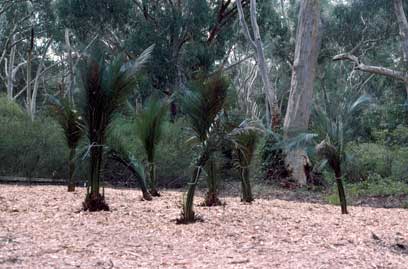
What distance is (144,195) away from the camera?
960 cm

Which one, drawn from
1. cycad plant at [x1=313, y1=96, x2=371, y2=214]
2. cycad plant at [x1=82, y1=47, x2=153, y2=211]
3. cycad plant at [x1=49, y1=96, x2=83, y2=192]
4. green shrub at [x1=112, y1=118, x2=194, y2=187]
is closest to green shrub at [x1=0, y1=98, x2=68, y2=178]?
green shrub at [x1=112, y1=118, x2=194, y2=187]

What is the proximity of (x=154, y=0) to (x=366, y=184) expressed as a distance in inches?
444

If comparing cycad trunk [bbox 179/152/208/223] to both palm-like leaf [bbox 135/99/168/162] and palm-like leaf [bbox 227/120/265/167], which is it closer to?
palm-like leaf [bbox 227/120/265/167]

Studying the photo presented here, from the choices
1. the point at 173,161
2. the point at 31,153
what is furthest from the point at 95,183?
the point at 31,153

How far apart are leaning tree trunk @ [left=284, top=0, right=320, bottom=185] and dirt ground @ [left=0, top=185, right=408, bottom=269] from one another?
19.4 ft

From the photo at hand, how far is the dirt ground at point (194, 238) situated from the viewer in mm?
5188

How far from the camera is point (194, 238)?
6273mm

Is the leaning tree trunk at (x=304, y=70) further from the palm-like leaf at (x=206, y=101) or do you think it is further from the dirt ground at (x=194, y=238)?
the palm-like leaf at (x=206, y=101)

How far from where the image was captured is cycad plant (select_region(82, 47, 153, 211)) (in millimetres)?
7426

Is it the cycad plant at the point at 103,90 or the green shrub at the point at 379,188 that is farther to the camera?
the green shrub at the point at 379,188

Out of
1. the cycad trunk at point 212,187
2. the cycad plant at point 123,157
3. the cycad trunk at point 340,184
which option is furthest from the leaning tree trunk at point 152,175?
the cycad trunk at point 340,184

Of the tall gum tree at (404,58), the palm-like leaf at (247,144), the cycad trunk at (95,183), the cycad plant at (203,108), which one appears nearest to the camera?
the cycad plant at (203,108)

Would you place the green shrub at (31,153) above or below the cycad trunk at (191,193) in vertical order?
above

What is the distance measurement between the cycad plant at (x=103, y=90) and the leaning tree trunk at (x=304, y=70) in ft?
25.7
